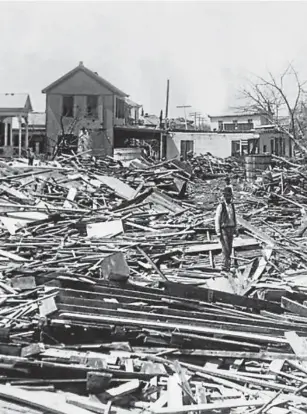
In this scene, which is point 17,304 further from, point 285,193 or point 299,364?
point 285,193

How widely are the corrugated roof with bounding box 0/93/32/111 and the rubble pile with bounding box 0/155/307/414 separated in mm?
25144

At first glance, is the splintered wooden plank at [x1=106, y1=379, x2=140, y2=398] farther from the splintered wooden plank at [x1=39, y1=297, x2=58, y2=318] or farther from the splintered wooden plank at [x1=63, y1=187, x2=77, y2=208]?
the splintered wooden plank at [x1=63, y1=187, x2=77, y2=208]

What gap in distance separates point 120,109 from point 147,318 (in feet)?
132

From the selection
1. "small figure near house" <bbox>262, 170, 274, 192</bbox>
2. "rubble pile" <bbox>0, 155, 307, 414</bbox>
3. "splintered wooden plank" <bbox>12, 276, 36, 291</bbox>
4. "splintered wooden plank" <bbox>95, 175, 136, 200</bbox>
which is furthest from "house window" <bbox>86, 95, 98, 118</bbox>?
"splintered wooden plank" <bbox>12, 276, 36, 291</bbox>

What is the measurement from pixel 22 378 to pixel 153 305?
2.21 m

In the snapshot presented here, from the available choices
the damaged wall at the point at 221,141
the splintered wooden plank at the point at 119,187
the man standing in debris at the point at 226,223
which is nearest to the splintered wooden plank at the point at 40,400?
the man standing in debris at the point at 226,223

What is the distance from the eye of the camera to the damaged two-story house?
4256 cm

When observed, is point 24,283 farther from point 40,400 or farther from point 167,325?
point 40,400

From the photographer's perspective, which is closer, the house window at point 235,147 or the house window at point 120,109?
the house window at point 120,109

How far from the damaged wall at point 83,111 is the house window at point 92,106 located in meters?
0.17

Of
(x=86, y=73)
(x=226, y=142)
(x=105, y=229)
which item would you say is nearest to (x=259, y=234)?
(x=105, y=229)

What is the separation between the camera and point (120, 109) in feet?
150

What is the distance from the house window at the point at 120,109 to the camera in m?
44.5

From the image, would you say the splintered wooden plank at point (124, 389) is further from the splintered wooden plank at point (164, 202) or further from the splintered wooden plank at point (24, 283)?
the splintered wooden plank at point (164, 202)
